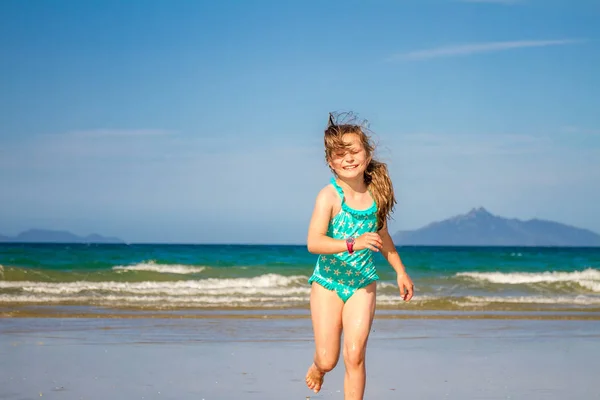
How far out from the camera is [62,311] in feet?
50.3

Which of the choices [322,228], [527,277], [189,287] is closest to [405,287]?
[322,228]

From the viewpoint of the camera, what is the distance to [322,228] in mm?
5566

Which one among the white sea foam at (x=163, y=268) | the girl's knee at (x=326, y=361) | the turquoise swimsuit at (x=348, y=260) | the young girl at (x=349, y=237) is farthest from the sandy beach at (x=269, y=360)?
the white sea foam at (x=163, y=268)

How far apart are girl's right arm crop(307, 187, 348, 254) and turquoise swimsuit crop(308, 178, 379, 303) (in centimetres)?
9

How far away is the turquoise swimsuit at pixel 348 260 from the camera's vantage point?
5.68 meters

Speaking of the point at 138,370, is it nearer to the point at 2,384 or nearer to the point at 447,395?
the point at 2,384

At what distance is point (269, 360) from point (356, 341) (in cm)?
386

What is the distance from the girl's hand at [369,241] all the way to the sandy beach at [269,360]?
240 cm

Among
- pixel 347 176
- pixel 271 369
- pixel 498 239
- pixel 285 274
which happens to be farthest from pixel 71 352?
pixel 498 239

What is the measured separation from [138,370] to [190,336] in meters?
2.90

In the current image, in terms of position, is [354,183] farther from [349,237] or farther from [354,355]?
[354,355]

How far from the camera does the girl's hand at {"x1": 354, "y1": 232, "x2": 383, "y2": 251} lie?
16.8ft

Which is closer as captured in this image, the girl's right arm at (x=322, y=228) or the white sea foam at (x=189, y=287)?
the girl's right arm at (x=322, y=228)

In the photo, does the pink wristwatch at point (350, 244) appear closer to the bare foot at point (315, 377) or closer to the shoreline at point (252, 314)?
the bare foot at point (315, 377)
